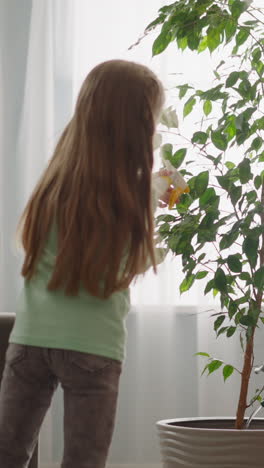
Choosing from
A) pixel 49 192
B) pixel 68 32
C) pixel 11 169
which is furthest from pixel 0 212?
pixel 49 192

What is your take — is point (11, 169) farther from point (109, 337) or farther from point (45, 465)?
point (109, 337)

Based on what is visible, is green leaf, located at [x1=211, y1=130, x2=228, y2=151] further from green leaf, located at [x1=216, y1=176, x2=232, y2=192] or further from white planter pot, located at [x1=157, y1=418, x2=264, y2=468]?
white planter pot, located at [x1=157, y1=418, x2=264, y2=468]

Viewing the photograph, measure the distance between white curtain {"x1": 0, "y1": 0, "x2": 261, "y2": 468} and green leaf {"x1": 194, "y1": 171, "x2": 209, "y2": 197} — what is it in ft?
3.64

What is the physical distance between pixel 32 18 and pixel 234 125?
4.33 feet

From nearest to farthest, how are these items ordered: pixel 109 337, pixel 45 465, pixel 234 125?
pixel 109 337 < pixel 234 125 < pixel 45 465

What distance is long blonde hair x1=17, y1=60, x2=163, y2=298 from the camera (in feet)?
4.45

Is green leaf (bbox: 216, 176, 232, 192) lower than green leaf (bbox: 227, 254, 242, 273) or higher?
higher

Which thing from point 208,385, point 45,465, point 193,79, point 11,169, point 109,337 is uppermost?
point 193,79

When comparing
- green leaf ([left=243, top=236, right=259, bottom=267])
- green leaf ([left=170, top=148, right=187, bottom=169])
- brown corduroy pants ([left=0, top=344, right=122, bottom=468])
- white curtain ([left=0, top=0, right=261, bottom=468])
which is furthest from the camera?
white curtain ([left=0, top=0, right=261, bottom=468])

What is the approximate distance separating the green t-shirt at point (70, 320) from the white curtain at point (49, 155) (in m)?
1.58

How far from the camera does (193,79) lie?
3.03 m

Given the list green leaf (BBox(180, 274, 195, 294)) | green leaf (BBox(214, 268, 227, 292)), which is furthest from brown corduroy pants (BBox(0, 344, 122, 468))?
green leaf (BBox(180, 274, 195, 294))

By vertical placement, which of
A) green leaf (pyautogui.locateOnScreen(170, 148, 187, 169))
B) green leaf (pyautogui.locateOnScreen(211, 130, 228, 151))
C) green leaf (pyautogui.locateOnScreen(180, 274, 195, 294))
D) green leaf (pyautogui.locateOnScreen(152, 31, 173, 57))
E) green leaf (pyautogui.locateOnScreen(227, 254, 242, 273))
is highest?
green leaf (pyautogui.locateOnScreen(152, 31, 173, 57))

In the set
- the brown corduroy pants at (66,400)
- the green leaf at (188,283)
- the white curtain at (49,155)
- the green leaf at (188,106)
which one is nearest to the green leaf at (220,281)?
the green leaf at (188,283)
